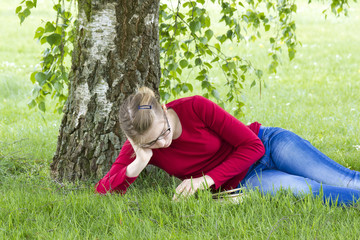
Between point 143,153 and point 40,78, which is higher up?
point 40,78

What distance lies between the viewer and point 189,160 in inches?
109

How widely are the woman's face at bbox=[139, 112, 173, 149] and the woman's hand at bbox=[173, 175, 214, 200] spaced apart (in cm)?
27

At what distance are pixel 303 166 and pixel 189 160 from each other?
27.4 inches

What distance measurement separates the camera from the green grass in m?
2.23

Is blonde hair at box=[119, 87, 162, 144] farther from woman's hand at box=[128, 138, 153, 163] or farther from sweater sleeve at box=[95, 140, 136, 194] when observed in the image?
sweater sleeve at box=[95, 140, 136, 194]

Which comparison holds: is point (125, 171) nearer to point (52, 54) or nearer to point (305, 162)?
point (305, 162)

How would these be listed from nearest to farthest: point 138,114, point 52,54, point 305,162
Answer: point 138,114
point 305,162
point 52,54

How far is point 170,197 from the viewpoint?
8.64 feet

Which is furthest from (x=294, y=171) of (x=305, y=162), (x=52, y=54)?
(x=52, y=54)

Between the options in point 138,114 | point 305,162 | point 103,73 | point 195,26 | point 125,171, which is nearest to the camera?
point 138,114

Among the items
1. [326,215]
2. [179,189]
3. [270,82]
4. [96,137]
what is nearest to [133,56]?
[96,137]

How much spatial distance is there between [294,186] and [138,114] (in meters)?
0.98

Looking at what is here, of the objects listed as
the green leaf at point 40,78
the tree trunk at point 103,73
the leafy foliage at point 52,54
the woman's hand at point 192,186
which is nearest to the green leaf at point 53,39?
the leafy foliage at point 52,54

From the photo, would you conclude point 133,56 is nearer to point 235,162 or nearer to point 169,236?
point 235,162
